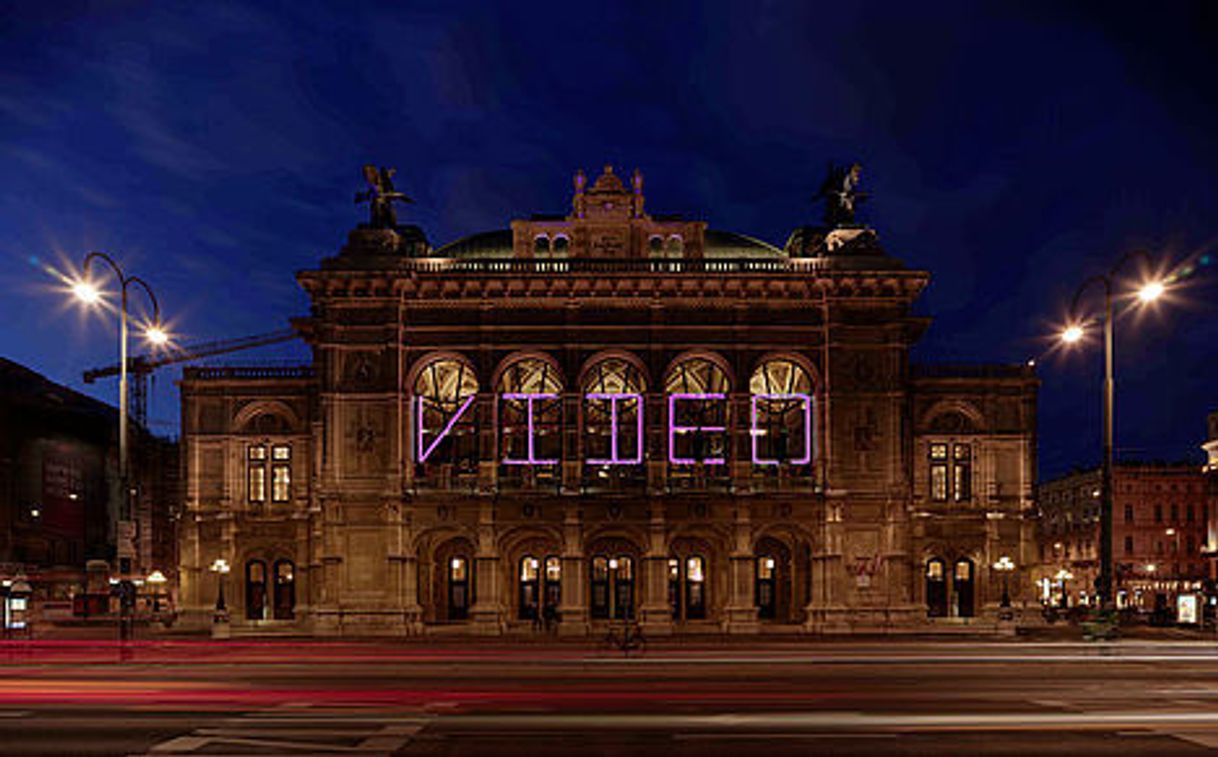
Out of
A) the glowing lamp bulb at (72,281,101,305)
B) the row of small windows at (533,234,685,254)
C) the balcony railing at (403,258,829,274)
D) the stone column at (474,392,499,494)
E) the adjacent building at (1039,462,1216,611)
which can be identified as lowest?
the adjacent building at (1039,462,1216,611)

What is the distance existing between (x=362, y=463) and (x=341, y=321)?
6425mm

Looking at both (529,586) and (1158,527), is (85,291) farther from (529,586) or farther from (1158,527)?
(1158,527)

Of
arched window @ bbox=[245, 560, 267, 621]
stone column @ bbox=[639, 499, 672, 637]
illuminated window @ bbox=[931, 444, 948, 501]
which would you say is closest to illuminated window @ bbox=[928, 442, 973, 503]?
illuminated window @ bbox=[931, 444, 948, 501]

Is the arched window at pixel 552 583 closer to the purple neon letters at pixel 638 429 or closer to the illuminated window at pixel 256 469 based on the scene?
the purple neon letters at pixel 638 429

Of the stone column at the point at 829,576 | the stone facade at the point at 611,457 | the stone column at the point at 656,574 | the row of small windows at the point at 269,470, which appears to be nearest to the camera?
the stone column at the point at 656,574

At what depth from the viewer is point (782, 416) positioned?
54.2m

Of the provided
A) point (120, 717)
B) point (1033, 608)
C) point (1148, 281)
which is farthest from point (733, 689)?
point (1033, 608)

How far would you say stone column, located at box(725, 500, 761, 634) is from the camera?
4997 centimetres

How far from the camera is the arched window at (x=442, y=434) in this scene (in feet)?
167

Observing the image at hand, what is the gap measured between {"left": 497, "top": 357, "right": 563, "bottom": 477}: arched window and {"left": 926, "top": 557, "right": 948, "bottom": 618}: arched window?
18341mm

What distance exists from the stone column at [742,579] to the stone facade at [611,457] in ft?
0.45

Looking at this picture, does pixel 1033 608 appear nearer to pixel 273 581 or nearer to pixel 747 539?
pixel 747 539

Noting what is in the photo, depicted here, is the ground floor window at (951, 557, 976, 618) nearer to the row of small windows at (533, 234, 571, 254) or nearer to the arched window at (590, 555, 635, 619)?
the arched window at (590, 555, 635, 619)

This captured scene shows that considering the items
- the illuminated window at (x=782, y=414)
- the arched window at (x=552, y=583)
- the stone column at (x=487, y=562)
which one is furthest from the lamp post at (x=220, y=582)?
the illuminated window at (x=782, y=414)
